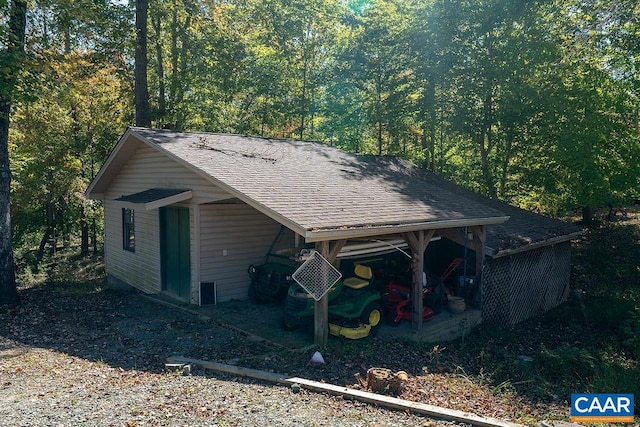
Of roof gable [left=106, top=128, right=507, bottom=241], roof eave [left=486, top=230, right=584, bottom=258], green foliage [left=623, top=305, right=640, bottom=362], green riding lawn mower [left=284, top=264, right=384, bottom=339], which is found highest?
roof gable [left=106, top=128, right=507, bottom=241]

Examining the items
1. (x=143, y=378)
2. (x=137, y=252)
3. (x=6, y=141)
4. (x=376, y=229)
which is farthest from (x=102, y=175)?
(x=376, y=229)

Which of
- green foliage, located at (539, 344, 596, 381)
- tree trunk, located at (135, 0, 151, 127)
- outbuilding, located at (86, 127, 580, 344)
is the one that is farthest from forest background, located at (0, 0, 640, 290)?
green foliage, located at (539, 344, 596, 381)

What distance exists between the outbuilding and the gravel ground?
1.51 meters

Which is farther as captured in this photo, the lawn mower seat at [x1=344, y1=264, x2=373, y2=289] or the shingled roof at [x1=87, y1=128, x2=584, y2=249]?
the lawn mower seat at [x1=344, y1=264, x2=373, y2=289]

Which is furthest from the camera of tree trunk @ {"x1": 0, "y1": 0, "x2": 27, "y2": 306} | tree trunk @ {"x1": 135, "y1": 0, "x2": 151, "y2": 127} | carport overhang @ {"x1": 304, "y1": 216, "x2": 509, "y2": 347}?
tree trunk @ {"x1": 135, "y1": 0, "x2": 151, "y2": 127}

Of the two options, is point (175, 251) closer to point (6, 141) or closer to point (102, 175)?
point (102, 175)

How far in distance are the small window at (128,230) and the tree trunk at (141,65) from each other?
5428mm

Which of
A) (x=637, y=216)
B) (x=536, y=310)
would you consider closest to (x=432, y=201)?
(x=536, y=310)

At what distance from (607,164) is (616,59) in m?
3.49

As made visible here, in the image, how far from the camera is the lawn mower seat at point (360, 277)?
8672 millimetres

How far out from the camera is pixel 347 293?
337 inches

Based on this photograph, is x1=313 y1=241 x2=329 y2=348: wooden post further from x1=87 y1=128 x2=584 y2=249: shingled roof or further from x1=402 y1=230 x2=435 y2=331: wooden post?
x1=402 y1=230 x2=435 y2=331: wooden post

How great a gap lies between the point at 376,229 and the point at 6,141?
28.4ft

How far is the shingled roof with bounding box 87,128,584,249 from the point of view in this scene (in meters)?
7.62
